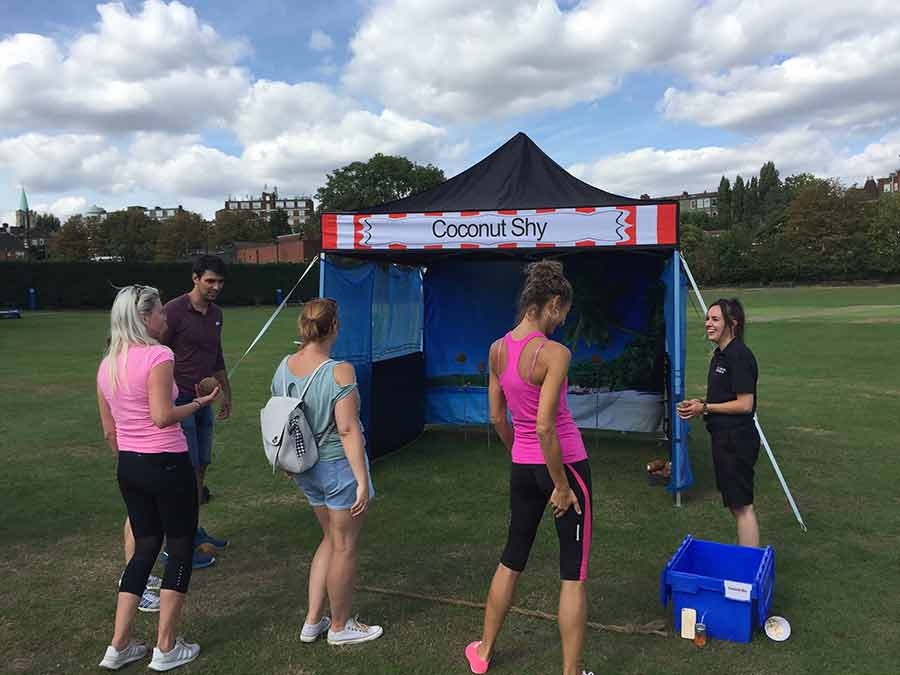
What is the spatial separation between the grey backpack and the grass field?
1.02 metres

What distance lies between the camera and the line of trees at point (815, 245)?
60312mm

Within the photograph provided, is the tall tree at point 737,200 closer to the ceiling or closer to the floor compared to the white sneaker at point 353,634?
closer to the ceiling

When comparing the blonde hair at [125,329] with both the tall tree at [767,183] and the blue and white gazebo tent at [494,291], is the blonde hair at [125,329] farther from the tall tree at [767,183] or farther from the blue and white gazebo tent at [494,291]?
the tall tree at [767,183]

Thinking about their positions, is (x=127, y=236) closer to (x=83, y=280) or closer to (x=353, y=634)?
(x=83, y=280)

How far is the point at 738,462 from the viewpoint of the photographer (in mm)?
4129

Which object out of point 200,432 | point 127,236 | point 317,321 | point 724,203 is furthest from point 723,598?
A: point 724,203

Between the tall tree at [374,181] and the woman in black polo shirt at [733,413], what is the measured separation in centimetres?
6833

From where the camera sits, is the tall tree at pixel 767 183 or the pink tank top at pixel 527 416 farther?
the tall tree at pixel 767 183

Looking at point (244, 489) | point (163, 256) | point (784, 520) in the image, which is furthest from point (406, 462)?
point (163, 256)

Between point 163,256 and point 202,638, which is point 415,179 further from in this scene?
point 202,638

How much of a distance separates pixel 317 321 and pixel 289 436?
0.53 m

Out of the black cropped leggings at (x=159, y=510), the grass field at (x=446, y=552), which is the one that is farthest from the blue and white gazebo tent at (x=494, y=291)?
the black cropped leggings at (x=159, y=510)

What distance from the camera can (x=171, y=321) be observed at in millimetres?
4617

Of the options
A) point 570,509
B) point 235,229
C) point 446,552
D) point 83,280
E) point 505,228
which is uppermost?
point 235,229
